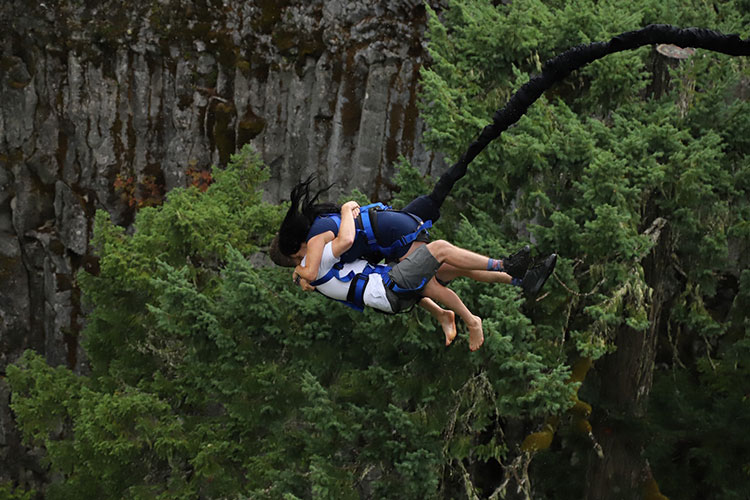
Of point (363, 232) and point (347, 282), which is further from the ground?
point (363, 232)

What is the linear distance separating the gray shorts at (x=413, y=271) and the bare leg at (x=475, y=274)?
22 centimetres

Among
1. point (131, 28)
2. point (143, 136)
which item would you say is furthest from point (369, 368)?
point (131, 28)

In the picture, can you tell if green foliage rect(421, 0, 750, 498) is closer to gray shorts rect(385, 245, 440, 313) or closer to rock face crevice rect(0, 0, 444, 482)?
gray shorts rect(385, 245, 440, 313)

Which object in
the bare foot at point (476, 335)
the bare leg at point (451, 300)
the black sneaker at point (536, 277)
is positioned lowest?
the bare foot at point (476, 335)

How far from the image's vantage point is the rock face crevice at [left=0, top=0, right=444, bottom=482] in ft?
51.0

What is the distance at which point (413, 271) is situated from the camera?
17.5 feet

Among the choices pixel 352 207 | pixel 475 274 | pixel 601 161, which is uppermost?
pixel 601 161

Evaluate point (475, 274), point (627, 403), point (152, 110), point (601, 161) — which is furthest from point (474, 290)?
point (152, 110)

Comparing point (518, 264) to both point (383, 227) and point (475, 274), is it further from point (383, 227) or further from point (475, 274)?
point (383, 227)

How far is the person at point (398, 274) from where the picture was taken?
5254 mm

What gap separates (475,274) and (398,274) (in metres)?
0.62

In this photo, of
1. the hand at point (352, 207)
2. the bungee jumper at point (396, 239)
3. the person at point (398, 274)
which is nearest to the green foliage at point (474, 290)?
the person at point (398, 274)

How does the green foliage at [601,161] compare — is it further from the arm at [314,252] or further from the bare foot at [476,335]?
the arm at [314,252]

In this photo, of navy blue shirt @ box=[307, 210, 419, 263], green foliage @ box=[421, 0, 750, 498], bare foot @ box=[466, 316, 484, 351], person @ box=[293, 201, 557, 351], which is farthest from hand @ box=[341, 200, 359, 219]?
green foliage @ box=[421, 0, 750, 498]
